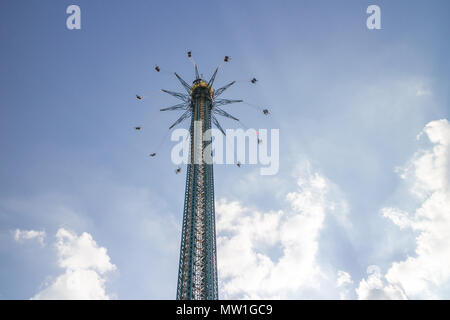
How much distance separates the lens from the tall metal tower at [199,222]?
40.3 metres

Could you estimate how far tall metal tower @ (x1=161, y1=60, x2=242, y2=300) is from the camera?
4028 cm

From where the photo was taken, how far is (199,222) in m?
46.5

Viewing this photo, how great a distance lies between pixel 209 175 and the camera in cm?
5300

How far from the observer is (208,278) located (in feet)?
135

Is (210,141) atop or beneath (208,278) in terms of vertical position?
atop
